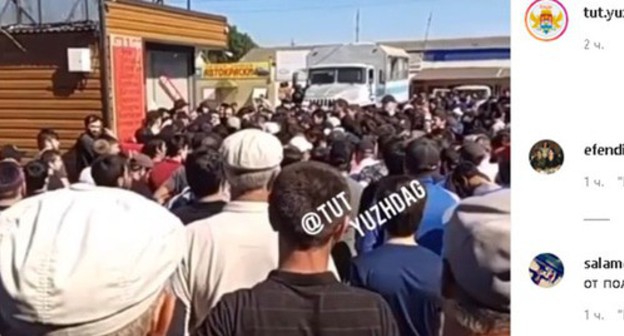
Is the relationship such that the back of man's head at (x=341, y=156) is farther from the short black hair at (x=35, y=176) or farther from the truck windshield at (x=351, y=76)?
the truck windshield at (x=351, y=76)

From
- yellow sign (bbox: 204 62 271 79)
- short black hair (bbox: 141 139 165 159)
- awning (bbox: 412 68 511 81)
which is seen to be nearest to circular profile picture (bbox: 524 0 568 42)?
short black hair (bbox: 141 139 165 159)

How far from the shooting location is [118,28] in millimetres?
8836

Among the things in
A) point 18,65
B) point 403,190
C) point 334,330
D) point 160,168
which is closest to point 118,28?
point 18,65

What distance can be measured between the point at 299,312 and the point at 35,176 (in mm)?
2332

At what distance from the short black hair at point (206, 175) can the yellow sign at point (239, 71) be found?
1667 cm

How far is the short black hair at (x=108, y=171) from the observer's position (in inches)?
135

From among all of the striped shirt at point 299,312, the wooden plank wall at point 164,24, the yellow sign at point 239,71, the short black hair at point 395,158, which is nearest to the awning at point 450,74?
the yellow sign at point 239,71

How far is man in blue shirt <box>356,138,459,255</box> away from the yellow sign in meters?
16.3

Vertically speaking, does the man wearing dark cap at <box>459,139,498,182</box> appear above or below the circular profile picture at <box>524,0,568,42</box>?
below

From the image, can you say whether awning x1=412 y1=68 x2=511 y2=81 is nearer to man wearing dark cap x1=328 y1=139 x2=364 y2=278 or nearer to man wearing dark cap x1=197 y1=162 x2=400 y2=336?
man wearing dark cap x1=328 y1=139 x2=364 y2=278

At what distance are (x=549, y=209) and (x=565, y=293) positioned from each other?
0.38ft

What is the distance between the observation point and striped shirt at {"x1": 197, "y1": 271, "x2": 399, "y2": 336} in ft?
4.82

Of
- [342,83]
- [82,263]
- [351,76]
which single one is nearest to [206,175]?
[82,263]

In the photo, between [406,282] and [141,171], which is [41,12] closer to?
[141,171]
